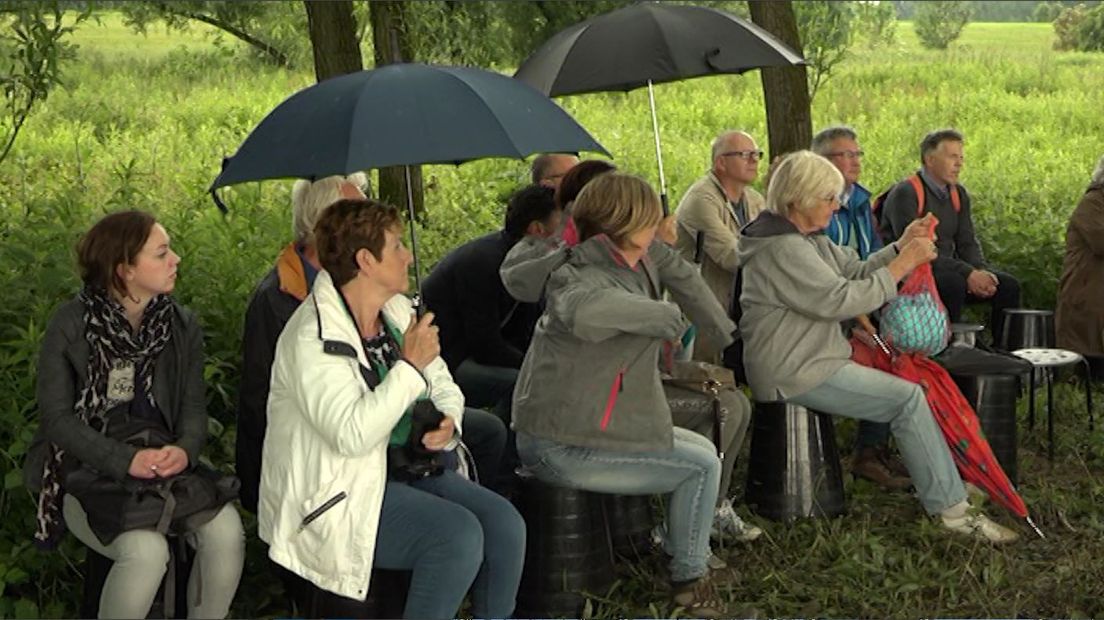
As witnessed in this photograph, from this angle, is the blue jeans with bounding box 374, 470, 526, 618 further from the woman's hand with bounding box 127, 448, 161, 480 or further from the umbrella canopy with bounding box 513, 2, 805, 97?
the umbrella canopy with bounding box 513, 2, 805, 97

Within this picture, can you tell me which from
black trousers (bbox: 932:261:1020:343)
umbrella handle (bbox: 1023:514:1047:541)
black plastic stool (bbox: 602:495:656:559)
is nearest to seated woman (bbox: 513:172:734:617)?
black plastic stool (bbox: 602:495:656:559)

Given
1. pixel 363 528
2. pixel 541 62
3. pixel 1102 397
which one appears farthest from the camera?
pixel 1102 397

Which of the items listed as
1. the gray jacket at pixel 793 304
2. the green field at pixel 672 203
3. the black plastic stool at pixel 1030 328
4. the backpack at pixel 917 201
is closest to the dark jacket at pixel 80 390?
the green field at pixel 672 203

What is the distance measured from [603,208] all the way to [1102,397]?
4364 millimetres

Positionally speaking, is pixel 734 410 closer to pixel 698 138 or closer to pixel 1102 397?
pixel 1102 397

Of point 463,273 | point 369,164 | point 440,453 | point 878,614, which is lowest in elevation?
point 878,614

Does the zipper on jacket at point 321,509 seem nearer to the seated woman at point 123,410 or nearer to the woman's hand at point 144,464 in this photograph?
the seated woman at point 123,410

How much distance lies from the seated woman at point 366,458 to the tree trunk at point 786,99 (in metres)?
5.84

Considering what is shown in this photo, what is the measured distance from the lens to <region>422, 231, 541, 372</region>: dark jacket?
245 inches

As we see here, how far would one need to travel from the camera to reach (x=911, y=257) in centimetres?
599

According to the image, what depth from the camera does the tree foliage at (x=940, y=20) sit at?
217 feet

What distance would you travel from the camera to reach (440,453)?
15.5ft

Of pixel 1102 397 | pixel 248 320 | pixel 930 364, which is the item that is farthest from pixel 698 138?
pixel 248 320

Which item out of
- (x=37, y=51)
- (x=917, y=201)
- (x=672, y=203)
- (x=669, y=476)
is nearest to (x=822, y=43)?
(x=672, y=203)
